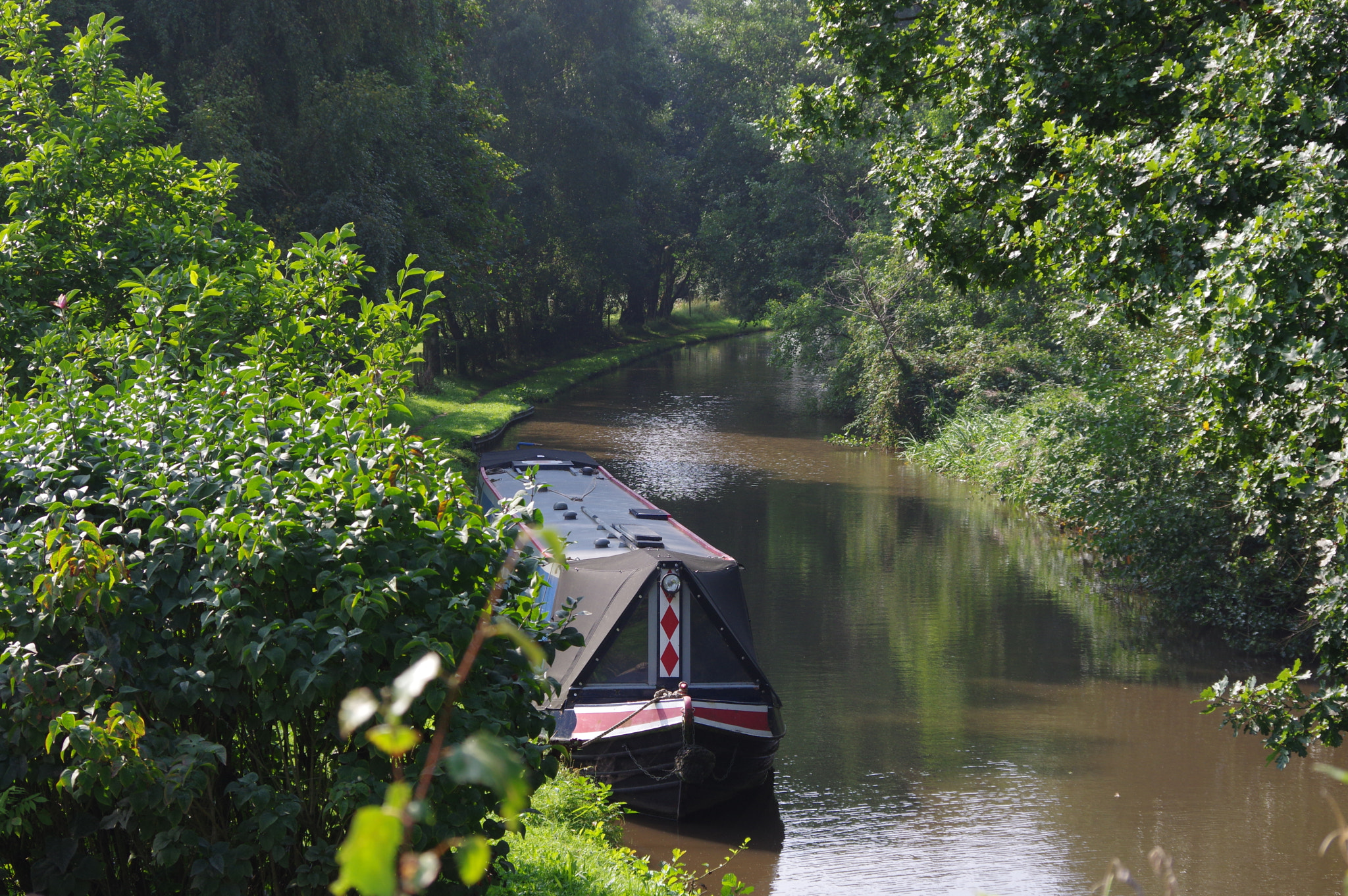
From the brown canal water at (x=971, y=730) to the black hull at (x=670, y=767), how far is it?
0.28 meters

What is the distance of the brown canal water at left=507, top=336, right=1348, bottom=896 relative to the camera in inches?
334

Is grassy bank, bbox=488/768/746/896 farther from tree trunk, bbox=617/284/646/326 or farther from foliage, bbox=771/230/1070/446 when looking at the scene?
tree trunk, bbox=617/284/646/326

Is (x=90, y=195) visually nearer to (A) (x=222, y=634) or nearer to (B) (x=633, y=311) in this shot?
(A) (x=222, y=634)

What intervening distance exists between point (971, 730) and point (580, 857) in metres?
5.74

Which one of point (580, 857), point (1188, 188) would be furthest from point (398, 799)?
point (1188, 188)

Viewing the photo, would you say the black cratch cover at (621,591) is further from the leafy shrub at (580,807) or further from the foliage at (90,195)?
the foliage at (90,195)

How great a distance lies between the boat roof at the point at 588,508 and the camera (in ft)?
35.1

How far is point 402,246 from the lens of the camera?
20.8 metres

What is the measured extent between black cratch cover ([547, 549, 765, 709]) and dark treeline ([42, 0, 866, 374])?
23.7 ft

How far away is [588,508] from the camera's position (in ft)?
41.6

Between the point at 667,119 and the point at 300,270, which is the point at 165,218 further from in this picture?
the point at 667,119

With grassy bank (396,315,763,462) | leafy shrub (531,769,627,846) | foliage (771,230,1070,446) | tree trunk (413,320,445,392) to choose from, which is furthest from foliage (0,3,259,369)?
tree trunk (413,320,445,392)

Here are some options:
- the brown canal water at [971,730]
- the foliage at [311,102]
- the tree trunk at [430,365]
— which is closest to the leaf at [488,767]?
the brown canal water at [971,730]

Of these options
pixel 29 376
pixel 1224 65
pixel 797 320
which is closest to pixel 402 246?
pixel 797 320
